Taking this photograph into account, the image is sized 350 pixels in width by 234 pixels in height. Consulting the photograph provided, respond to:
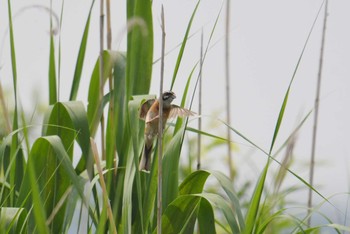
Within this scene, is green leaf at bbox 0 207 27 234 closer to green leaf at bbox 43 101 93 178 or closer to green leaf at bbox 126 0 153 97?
green leaf at bbox 43 101 93 178

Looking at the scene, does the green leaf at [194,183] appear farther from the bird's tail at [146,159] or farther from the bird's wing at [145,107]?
the bird's wing at [145,107]

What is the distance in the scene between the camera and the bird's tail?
5.18 feet

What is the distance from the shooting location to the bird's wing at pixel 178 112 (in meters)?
1.49

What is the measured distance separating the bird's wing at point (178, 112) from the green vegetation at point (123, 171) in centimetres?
3

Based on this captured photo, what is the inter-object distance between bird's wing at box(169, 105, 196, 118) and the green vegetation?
0.03m

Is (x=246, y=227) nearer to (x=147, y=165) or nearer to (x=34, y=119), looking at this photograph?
(x=147, y=165)

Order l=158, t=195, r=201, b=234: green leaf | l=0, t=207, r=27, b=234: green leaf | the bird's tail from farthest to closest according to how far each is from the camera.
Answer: the bird's tail → l=158, t=195, r=201, b=234: green leaf → l=0, t=207, r=27, b=234: green leaf

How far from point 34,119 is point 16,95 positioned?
0.21m

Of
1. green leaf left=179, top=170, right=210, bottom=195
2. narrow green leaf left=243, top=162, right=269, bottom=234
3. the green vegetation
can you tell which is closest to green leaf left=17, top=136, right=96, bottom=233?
the green vegetation

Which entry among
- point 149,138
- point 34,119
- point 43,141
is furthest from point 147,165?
point 34,119

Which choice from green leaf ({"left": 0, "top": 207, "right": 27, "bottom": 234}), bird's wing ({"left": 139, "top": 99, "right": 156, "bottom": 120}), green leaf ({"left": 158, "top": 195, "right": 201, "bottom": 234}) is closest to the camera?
green leaf ({"left": 0, "top": 207, "right": 27, "bottom": 234})

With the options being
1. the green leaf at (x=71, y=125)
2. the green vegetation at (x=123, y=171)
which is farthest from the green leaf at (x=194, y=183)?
the green leaf at (x=71, y=125)

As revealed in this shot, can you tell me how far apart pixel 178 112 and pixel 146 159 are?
14cm

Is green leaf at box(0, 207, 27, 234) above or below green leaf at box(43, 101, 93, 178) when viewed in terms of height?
below
